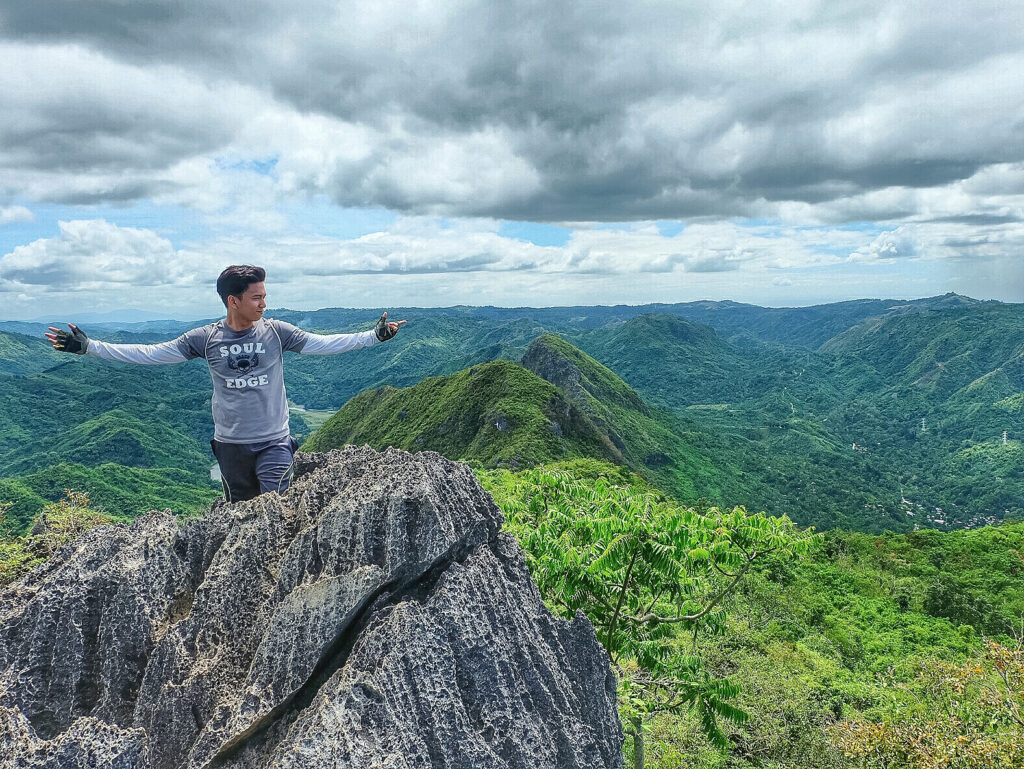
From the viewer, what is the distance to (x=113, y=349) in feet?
26.7

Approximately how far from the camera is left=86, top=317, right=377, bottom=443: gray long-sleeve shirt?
8.32 metres

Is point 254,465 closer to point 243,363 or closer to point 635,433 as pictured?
point 243,363

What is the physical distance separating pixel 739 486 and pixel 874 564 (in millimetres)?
117129

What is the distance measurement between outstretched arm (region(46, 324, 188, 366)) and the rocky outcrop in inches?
99.3

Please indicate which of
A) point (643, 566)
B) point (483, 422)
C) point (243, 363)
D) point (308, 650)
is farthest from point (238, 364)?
point (483, 422)

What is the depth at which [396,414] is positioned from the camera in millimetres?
131750

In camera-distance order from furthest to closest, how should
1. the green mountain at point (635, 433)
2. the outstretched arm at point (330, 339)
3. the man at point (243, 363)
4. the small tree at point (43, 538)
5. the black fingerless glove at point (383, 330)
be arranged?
1. the green mountain at point (635, 433)
2. the small tree at point (43, 538)
3. the black fingerless glove at point (383, 330)
4. the outstretched arm at point (330, 339)
5. the man at point (243, 363)

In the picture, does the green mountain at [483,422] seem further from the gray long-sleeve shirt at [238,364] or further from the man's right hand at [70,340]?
the man's right hand at [70,340]

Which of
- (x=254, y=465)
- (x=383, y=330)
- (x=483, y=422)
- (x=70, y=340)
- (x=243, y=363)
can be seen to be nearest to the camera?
(x=70, y=340)

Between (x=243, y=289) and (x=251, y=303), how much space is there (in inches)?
8.8

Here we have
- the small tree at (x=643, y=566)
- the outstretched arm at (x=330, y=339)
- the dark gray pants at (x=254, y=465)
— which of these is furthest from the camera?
the small tree at (x=643, y=566)

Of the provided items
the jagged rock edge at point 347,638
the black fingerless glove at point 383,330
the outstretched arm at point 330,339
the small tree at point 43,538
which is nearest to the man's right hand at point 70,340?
the outstretched arm at point 330,339

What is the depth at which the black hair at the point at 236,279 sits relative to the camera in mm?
8008

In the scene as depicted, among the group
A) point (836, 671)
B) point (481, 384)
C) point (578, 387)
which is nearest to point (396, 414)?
point (481, 384)
